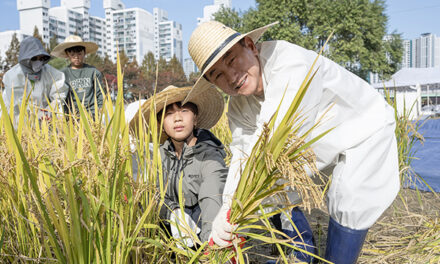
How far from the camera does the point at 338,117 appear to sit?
1.37 meters

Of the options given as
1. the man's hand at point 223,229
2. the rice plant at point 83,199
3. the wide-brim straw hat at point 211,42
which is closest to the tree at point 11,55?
the wide-brim straw hat at point 211,42

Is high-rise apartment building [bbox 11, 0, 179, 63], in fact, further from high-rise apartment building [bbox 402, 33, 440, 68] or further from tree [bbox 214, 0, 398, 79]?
high-rise apartment building [bbox 402, 33, 440, 68]

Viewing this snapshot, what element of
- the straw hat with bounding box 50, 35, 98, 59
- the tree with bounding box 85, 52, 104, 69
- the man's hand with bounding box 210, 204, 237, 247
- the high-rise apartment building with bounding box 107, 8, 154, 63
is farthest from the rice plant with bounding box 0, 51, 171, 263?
the high-rise apartment building with bounding box 107, 8, 154, 63

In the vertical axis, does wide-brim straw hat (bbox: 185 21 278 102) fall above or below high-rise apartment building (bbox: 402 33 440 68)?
below

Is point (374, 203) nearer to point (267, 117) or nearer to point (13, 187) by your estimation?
point (267, 117)

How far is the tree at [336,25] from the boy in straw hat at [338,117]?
59.9 ft

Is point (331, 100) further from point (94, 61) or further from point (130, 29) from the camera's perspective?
point (130, 29)

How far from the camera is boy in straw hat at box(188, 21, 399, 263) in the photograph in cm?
127

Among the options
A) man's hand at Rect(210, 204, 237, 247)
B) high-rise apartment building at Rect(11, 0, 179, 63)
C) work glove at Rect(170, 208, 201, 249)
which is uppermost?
high-rise apartment building at Rect(11, 0, 179, 63)

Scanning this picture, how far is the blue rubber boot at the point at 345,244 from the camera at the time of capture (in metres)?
1.36

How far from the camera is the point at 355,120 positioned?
1.38 m

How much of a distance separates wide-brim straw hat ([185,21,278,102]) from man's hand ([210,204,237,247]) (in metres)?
0.48

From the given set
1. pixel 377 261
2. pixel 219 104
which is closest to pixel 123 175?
pixel 219 104

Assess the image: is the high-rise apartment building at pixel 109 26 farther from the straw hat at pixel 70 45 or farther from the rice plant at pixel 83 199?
the rice plant at pixel 83 199
